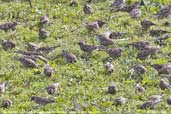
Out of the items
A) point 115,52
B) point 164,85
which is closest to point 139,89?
point 164,85

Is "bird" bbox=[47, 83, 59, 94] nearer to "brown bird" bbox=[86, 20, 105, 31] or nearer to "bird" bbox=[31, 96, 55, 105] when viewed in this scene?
"bird" bbox=[31, 96, 55, 105]

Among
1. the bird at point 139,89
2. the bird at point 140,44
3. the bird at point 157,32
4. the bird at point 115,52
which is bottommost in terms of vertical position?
the bird at point 139,89

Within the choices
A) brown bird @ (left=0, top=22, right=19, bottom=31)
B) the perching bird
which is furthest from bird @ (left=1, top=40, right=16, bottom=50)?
the perching bird

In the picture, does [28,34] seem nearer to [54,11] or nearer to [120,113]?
[54,11]

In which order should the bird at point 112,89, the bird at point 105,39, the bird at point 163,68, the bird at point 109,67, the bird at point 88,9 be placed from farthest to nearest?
the bird at point 88,9
the bird at point 105,39
the bird at point 109,67
the bird at point 163,68
the bird at point 112,89

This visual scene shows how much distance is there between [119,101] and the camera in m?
10.1

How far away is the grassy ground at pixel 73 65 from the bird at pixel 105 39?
86 mm

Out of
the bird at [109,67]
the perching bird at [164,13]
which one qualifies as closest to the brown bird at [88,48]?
the bird at [109,67]

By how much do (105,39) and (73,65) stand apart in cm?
115

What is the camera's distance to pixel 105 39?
40.3ft

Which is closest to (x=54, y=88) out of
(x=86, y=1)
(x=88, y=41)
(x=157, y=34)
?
(x=88, y=41)

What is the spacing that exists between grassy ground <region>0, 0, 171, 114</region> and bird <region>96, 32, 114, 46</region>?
3.4 inches

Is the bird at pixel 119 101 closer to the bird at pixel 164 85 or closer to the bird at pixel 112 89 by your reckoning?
the bird at pixel 112 89

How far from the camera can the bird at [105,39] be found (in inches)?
478
